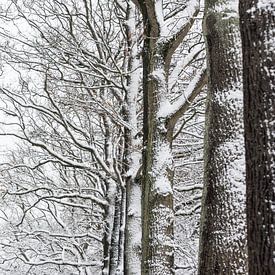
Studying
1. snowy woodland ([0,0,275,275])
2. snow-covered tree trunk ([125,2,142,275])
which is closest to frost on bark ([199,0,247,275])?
snowy woodland ([0,0,275,275])

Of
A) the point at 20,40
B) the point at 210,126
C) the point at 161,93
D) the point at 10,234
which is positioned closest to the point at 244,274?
the point at 210,126

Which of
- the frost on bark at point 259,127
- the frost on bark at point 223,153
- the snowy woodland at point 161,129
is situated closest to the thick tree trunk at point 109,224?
the snowy woodland at point 161,129

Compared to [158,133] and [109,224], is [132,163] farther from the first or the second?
[109,224]

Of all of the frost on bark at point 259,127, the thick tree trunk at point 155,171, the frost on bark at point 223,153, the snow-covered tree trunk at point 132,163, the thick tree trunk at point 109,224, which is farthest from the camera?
the thick tree trunk at point 109,224

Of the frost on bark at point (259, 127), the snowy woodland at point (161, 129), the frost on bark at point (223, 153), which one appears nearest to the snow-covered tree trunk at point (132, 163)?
the snowy woodland at point (161, 129)

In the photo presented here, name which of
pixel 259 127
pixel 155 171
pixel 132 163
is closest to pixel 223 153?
pixel 259 127

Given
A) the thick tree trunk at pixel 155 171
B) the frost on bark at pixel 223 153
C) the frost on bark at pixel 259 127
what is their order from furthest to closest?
1. the thick tree trunk at pixel 155 171
2. the frost on bark at pixel 223 153
3. the frost on bark at pixel 259 127

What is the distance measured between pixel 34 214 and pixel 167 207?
11.5 m

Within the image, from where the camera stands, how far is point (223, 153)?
4.16m

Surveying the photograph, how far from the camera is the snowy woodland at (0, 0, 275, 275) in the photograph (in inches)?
102

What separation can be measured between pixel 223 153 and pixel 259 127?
1.69 meters

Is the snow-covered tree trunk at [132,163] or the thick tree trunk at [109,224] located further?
the thick tree trunk at [109,224]

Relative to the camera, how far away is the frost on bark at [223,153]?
13.1 feet

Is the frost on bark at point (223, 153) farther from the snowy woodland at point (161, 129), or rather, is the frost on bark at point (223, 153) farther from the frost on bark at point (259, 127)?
the frost on bark at point (259, 127)
